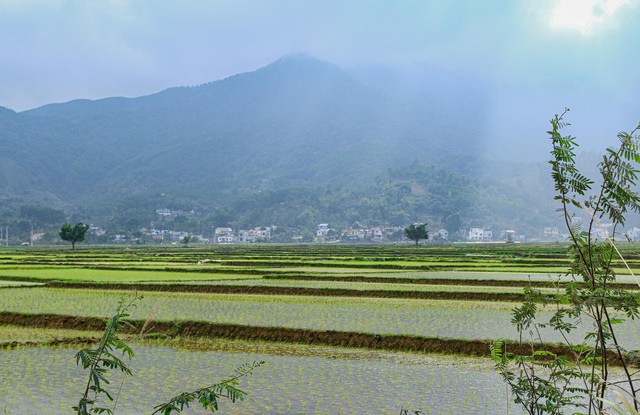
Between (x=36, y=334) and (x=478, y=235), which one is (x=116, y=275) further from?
(x=478, y=235)

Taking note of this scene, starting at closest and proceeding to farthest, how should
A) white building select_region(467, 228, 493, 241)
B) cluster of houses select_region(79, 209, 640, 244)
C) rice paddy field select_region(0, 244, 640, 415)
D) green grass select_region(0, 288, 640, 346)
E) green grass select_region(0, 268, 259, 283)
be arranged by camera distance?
1. rice paddy field select_region(0, 244, 640, 415)
2. green grass select_region(0, 288, 640, 346)
3. green grass select_region(0, 268, 259, 283)
4. cluster of houses select_region(79, 209, 640, 244)
5. white building select_region(467, 228, 493, 241)

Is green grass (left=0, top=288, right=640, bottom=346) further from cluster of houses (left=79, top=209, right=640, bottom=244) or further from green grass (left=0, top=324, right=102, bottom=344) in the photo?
cluster of houses (left=79, top=209, right=640, bottom=244)

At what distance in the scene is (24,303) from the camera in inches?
627

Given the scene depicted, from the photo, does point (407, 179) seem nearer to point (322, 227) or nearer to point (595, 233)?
point (322, 227)

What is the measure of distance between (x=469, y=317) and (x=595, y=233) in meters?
9.80

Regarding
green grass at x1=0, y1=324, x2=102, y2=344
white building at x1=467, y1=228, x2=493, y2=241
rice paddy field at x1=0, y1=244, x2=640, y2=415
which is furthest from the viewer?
white building at x1=467, y1=228, x2=493, y2=241

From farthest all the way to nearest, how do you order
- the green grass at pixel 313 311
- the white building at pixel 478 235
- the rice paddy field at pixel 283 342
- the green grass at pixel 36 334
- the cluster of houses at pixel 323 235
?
the white building at pixel 478 235 → the cluster of houses at pixel 323 235 → the green grass at pixel 313 311 → the green grass at pixel 36 334 → the rice paddy field at pixel 283 342

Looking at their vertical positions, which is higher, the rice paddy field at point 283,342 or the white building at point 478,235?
the white building at point 478,235

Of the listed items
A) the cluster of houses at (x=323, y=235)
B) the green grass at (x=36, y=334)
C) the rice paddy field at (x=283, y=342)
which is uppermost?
the cluster of houses at (x=323, y=235)

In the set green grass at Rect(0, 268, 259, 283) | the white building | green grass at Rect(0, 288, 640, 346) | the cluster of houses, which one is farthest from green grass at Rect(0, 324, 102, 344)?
the white building

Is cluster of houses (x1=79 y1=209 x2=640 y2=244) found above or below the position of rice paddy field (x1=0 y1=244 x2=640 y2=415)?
above

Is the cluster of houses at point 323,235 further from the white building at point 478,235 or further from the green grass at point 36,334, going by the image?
the green grass at point 36,334

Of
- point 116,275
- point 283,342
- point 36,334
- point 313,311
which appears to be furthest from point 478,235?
point 36,334

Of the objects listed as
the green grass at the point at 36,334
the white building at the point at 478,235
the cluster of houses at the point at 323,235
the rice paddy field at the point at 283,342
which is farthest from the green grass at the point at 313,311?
the white building at the point at 478,235
